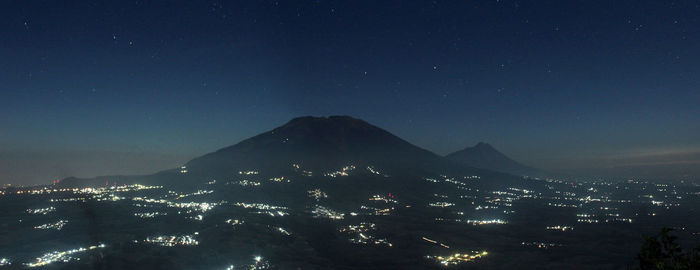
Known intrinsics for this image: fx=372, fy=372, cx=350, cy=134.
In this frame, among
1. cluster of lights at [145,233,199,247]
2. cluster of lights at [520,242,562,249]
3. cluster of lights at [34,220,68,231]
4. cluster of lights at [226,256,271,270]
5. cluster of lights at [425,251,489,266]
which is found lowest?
cluster of lights at [520,242,562,249]

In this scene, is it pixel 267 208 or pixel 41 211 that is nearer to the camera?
pixel 41 211

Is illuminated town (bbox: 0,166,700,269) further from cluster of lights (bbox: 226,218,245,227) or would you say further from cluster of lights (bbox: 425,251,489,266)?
cluster of lights (bbox: 226,218,245,227)

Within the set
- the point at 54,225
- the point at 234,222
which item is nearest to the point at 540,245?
the point at 234,222

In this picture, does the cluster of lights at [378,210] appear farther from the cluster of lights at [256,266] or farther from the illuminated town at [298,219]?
the cluster of lights at [256,266]

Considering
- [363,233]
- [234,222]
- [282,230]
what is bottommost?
[363,233]

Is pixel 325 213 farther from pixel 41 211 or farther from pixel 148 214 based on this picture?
pixel 41 211

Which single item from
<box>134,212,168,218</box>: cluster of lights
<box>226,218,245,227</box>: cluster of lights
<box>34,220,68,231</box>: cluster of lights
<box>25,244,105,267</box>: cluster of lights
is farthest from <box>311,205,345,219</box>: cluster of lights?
<box>34,220,68,231</box>: cluster of lights

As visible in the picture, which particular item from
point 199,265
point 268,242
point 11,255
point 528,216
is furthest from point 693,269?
point 528,216
